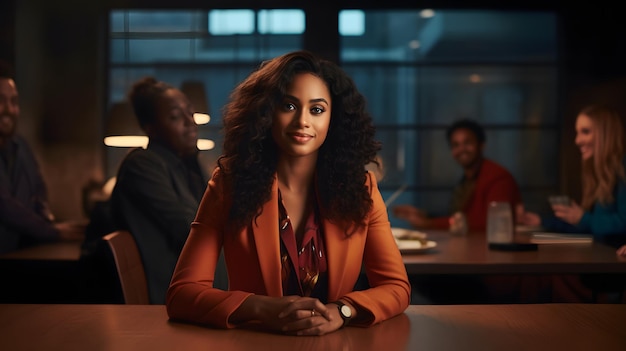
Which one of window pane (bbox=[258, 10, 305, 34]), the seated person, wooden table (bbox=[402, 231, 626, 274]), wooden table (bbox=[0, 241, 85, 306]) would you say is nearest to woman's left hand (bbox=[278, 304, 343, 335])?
the seated person

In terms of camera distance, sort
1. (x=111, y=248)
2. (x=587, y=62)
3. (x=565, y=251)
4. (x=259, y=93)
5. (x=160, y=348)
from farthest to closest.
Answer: (x=587, y=62) < (x=565, y=251) < (x=111, y=248) < (x=259, y=93) < (x=160, y=348)

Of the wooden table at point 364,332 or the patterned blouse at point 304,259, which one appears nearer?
the wooden table at point 364,332

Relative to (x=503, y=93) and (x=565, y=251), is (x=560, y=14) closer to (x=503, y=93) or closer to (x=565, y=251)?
(x=503, y=93)

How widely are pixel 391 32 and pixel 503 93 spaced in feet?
2.15

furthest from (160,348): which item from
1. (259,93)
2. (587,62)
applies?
(587,62)

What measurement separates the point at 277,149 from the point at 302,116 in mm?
87

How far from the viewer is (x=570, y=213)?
258 centimetres

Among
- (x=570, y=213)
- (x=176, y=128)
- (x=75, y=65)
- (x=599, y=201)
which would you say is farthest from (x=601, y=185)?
(x=75, y=65)

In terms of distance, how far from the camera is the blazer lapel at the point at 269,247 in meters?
1.11

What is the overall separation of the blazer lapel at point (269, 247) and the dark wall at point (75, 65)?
Answer: 5.19ft

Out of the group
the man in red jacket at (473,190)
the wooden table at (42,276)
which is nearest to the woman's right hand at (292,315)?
the wooden table at (42,276)

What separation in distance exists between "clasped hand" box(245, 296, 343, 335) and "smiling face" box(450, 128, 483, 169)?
2335 millimetres

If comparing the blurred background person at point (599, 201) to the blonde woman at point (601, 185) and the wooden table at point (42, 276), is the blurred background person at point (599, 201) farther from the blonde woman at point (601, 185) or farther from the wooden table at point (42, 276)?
the wooden table at point (42, 276)

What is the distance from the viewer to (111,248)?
5.52ft
